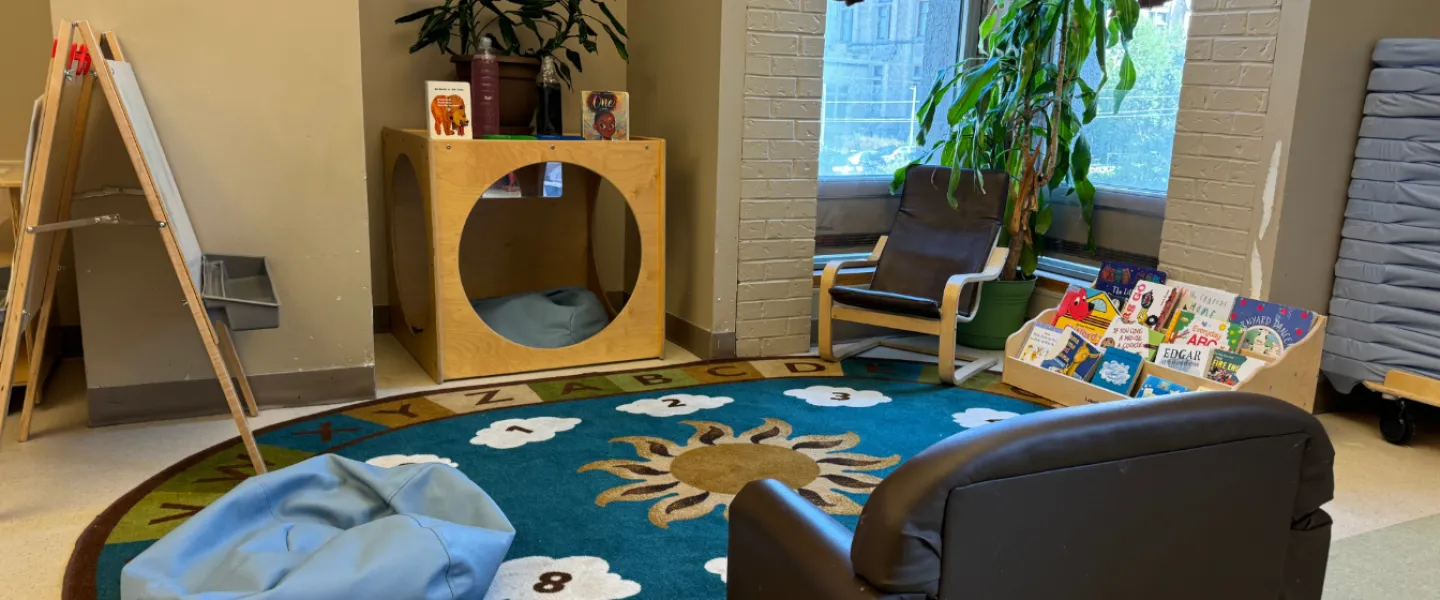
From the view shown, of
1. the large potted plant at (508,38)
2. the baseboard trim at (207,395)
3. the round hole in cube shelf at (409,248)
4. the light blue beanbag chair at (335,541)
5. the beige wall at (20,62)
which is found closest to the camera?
the light blue beanbag chair at (335,541)

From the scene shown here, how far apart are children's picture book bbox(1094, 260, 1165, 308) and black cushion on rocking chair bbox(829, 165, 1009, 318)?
461mm

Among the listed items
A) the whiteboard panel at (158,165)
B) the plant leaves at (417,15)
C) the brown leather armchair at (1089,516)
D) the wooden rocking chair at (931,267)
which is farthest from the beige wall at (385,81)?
the brown leather armchair at (1089,516)

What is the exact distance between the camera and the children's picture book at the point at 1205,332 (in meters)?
3.29

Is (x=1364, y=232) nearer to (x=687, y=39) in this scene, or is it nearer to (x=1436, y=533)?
(x=1436, y=533)

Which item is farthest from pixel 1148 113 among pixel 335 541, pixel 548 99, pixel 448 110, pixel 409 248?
pixel 335 541

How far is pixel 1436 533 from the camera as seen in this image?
8.81 ft

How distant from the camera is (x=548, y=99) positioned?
13.2 feet

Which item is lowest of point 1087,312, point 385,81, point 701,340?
point 701,340

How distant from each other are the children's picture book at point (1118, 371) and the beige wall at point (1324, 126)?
1.66ft

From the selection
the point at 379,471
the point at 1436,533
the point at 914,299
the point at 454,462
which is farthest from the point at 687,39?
the point at 1436,533

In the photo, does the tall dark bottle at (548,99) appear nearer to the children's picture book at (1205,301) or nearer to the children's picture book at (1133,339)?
the children's picture book at (1133,339)

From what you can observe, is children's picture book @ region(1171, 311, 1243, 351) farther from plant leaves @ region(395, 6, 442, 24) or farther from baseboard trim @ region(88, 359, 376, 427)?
plant leaves @ region(395, 6, 442, 24)

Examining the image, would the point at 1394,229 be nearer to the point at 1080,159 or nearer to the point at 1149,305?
the point at 1149,305

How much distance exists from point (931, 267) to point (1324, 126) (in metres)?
1.47
